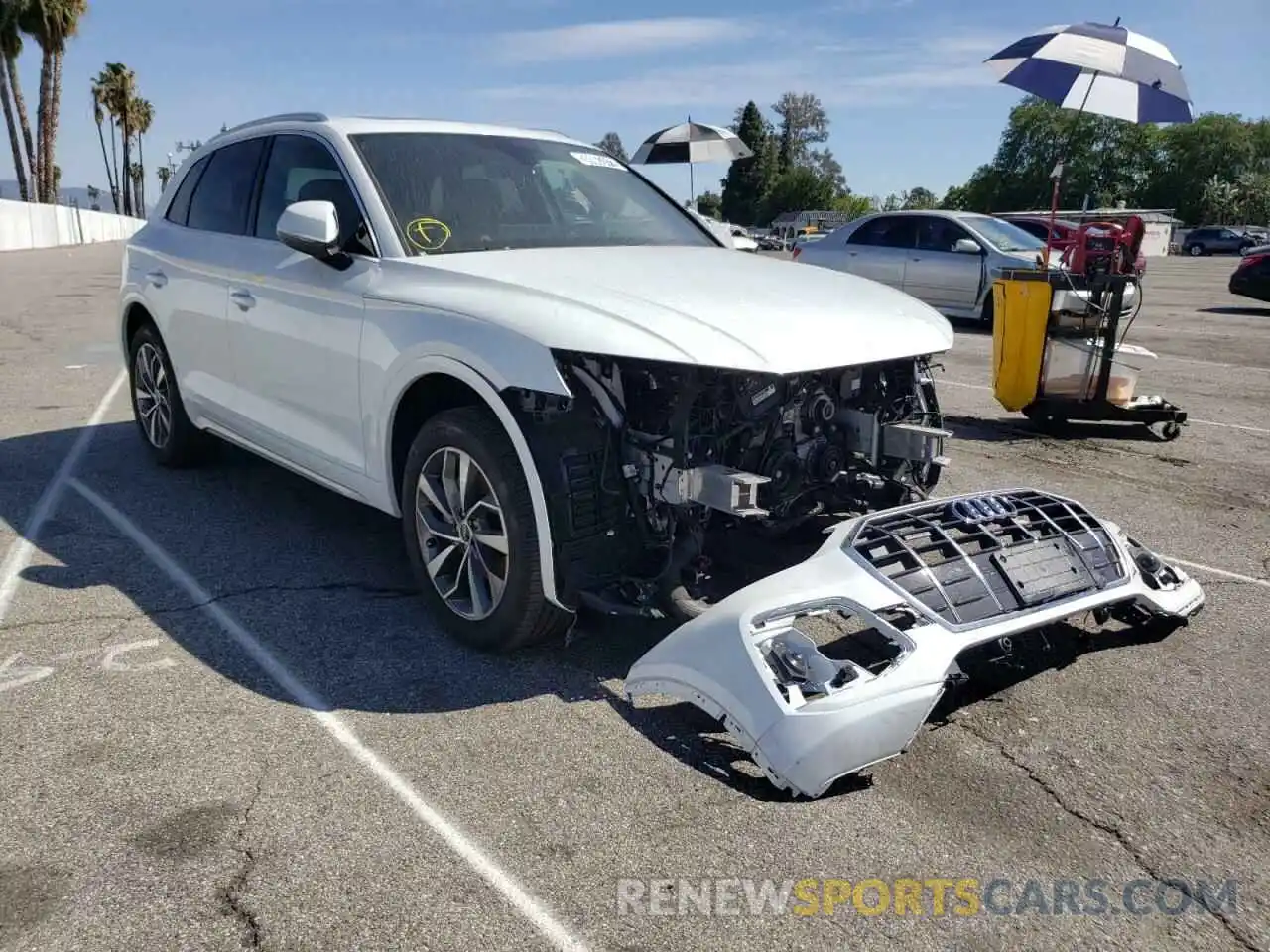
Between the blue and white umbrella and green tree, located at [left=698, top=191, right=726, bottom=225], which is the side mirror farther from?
the blue and white umbrella

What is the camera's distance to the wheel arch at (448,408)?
343 centimetres

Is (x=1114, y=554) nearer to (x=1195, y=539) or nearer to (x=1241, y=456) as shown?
(x=1195, y=539)

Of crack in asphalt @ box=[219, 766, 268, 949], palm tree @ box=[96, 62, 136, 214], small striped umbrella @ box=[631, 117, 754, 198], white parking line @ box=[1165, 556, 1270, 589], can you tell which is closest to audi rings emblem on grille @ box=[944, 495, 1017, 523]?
white parking line @ box=[1165, 556, 1270, 589]

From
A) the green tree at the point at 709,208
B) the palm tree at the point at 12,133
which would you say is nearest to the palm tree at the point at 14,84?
the palm tree at the point at 12,133

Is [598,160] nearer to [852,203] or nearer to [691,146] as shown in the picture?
[691,146]

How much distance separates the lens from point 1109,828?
2820 millimetres

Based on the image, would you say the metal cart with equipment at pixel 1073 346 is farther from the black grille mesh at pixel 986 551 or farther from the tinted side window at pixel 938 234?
the tinted side window at pixel 938 234

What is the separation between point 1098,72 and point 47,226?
51.4 metres

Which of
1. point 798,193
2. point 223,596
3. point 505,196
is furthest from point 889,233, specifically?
point 798,193

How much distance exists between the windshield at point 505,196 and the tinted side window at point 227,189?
1044mm

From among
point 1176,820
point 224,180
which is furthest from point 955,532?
point 224,180

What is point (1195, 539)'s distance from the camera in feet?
17.6

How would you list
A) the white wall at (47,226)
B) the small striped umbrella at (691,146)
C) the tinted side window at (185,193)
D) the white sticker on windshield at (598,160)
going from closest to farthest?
the white sticker on windshield at (598,160), the tinted side window at (185,193), the small striped umbrella at (691,146), the white wall at (47,226)

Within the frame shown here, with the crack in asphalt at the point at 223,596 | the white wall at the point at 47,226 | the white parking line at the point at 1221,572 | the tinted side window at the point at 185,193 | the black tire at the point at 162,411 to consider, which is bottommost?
the white wall at the point at 47,226
